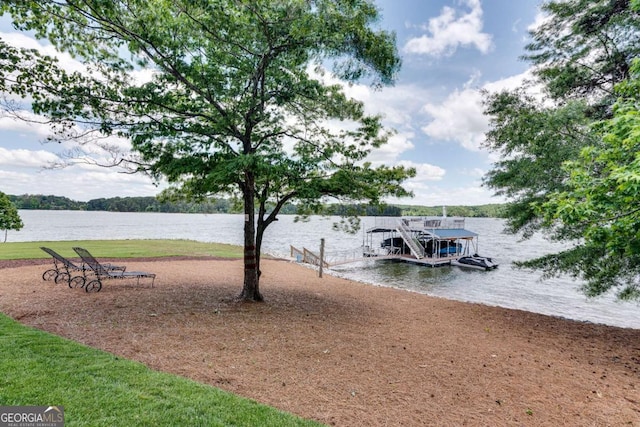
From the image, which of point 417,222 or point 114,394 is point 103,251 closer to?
point 114,394

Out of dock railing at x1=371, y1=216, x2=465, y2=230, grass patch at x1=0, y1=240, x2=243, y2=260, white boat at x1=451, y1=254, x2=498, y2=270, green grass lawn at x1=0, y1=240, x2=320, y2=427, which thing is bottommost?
white boat at x1=451, y1=254, x2=498, y2=270

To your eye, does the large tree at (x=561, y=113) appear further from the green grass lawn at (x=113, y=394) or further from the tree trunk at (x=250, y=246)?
the green grass lawn at (x=113, y=394)

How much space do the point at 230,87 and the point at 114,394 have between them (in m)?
7.17

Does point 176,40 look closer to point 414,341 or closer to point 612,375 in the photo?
point 414,341

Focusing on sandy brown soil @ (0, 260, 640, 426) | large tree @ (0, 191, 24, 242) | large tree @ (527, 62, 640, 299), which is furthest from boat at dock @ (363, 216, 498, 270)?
large tree @ (0, 191, 24, 242)

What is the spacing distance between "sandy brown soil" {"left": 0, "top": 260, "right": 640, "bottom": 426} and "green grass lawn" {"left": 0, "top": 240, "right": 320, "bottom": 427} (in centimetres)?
43

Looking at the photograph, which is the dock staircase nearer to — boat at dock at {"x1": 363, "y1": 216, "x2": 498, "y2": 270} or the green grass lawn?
boat at dock at {"x1": 363, "y1": 216, "x2": 498, "y2": 270}

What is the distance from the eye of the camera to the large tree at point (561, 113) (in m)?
7.81

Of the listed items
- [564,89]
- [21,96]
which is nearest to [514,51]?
[564,89]

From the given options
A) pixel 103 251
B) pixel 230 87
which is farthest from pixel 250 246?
pixel 103 251

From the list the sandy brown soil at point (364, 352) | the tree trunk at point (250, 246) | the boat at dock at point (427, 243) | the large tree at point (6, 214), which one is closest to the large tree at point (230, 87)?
the tree trunk at point (250, 246)

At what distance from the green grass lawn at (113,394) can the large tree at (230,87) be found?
385cm

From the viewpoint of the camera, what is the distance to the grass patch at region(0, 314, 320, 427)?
2.99 metres

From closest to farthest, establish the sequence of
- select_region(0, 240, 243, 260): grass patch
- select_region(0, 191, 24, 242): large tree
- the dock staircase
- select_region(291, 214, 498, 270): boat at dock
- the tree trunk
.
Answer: the tree trunk
select_region(0, 240, 243, 260): grass patch
select_region(0, 191, 24, 242): large tree
select_region(291, 214, 498, 270): boat at dock
the dock staircase
